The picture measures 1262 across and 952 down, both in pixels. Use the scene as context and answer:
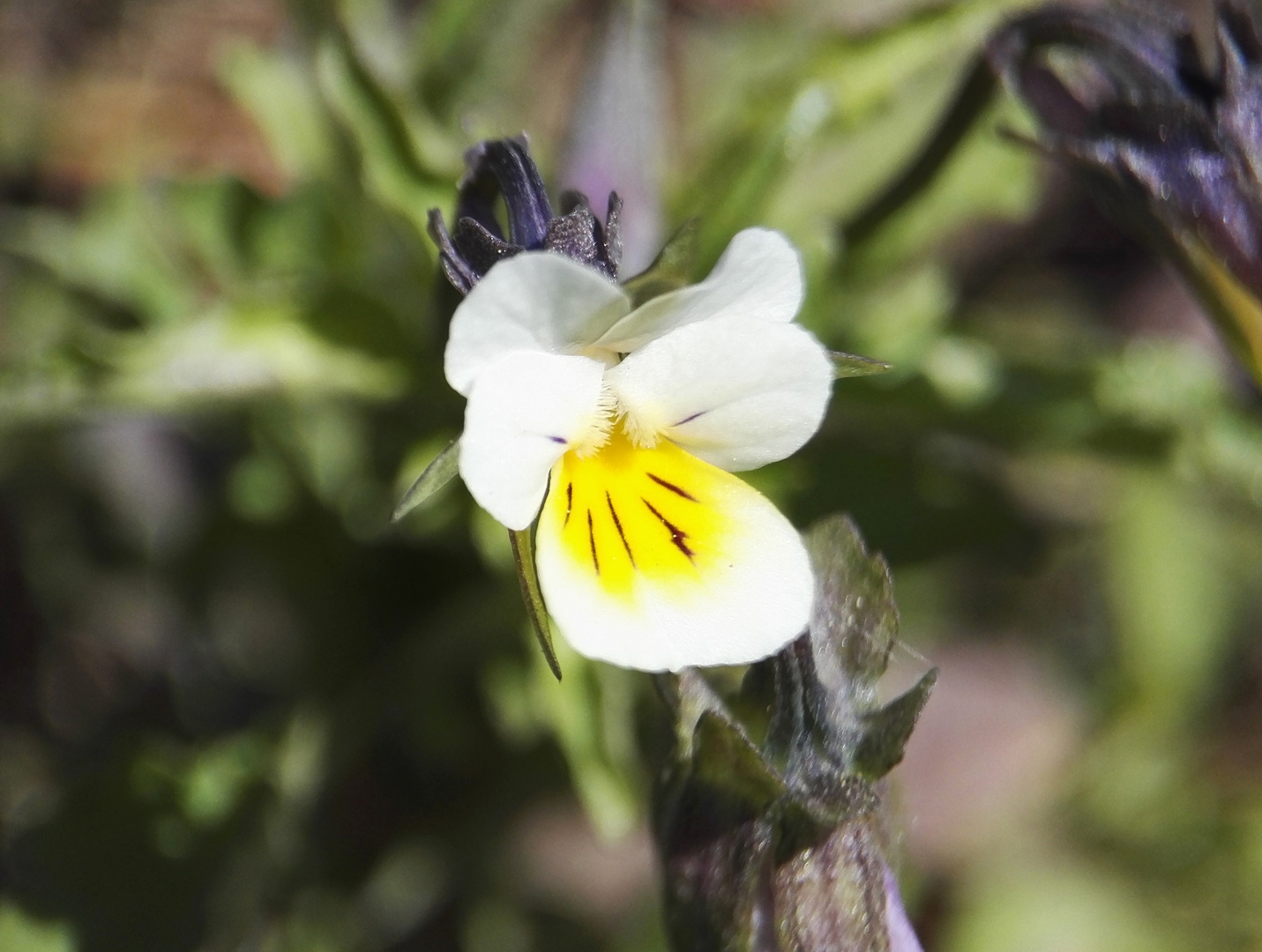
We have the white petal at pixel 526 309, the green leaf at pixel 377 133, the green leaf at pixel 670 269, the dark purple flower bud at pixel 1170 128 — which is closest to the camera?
the white petal at pixel 526 309

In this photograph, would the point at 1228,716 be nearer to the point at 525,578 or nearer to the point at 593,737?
the point at 593,737

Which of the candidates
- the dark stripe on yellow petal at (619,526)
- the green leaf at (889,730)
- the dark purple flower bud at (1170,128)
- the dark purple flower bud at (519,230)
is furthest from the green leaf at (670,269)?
the dark purple flower bud at (1170,128)

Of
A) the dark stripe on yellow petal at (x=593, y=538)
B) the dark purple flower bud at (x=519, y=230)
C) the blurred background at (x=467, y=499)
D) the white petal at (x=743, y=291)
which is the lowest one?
the blurred background at (x=467, y=499)

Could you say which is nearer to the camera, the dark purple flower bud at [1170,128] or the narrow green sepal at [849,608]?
the narrow green sepal at [849,608]

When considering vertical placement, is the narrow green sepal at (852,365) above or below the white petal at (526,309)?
below

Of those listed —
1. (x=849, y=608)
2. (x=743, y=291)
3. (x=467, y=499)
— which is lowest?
(x=467, y=499)

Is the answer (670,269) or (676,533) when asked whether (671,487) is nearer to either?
(676,533)

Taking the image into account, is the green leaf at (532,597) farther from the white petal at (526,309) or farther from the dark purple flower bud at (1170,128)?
the dark purple flower bud at (1170,128)

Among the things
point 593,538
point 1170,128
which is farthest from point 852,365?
point 1170,128
